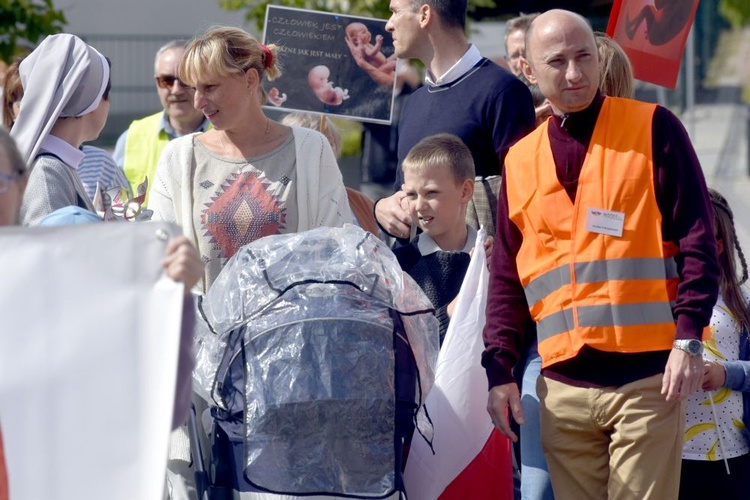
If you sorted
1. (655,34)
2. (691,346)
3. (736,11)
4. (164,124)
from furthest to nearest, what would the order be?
(736,11), (164,124), (655,34), (691,346)

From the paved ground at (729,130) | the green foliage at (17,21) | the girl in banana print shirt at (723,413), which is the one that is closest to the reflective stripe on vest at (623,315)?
the girl in banana print shirt at (723,413)

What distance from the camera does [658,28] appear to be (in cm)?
555

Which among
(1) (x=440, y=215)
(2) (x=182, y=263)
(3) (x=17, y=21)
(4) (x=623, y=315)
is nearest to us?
(2) (x=182, y=263)

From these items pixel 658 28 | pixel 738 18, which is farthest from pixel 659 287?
pixel 738 18

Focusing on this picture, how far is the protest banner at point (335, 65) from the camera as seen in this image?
5.61 meters

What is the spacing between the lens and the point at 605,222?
3455 millimetres

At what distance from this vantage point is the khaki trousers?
3434 mm

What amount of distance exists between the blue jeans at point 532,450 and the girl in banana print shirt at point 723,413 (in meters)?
0.46

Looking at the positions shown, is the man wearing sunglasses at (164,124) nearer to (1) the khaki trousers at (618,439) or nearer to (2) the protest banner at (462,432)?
(2) the protest banner at (462,432)

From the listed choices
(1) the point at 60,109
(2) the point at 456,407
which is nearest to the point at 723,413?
(2) the point at 456,407

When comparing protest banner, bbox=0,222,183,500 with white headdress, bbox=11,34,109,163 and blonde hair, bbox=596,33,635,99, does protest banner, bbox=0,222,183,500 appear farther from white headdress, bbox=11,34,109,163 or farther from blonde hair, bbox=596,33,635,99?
blonde hair, bbox=596,33,635,99

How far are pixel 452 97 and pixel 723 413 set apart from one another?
161 cm

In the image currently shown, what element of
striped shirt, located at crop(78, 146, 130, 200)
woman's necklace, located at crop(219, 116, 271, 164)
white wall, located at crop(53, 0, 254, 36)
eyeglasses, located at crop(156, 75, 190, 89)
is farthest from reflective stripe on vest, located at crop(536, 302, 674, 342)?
white wall, located at crop(53, 0, 254, 36)

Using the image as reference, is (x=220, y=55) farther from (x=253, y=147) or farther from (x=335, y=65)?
(x=335, y=65)
